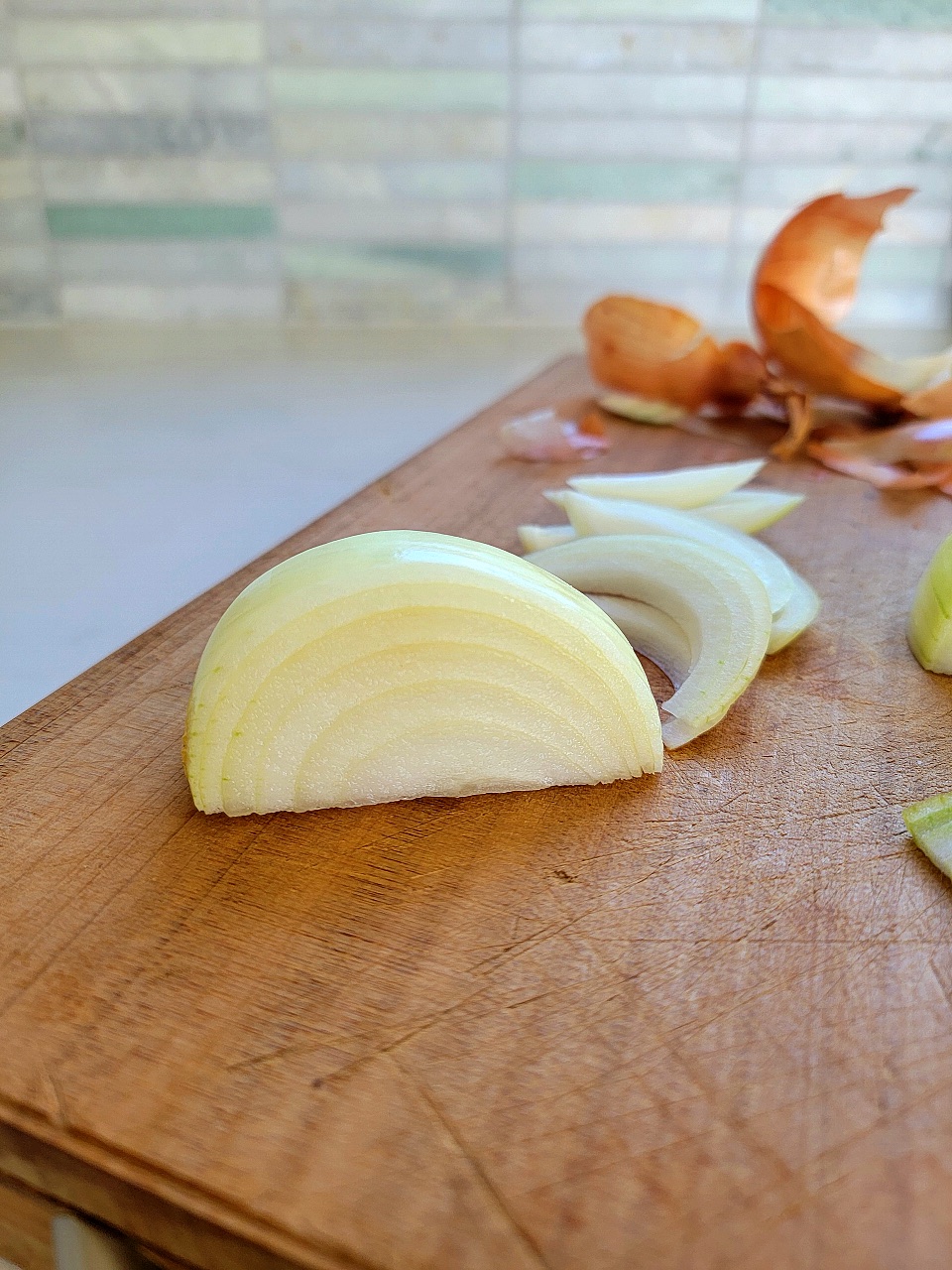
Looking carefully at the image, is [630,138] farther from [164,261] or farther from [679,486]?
[679,486]

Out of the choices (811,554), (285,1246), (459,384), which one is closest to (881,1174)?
(285,1246)

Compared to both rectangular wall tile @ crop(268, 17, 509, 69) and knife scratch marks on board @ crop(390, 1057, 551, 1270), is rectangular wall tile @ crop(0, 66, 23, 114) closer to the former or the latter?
rectangular wall tile @ crop(268, 17, 509, 69)

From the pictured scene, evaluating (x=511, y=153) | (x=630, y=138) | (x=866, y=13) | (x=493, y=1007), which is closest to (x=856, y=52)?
(x=866, y=13)

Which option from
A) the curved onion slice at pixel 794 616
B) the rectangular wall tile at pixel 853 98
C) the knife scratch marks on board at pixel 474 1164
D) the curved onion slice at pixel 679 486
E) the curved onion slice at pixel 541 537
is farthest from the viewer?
the rectangular wall tile at pixel 853 98

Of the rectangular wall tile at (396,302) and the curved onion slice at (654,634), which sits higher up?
the curved onion slice at (654,634)

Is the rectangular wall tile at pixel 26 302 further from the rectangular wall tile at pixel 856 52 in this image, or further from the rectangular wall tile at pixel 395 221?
the rectangular wall tile at pixel 856 52

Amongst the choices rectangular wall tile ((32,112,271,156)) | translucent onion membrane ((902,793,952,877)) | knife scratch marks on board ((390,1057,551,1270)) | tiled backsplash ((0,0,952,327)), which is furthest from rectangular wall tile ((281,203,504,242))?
knife scratch marks on board ((390,1057,551,1270))

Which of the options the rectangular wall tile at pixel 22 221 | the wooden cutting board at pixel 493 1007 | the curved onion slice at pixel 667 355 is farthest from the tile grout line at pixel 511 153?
the wooden cutting board at pixel 493 1007
